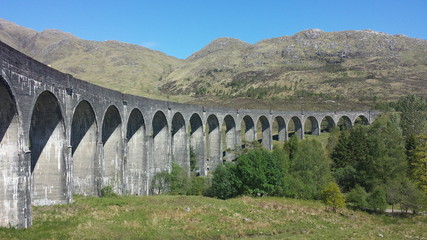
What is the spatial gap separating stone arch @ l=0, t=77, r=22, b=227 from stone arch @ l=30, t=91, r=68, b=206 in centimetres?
554

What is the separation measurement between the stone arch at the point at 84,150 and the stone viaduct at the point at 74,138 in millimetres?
77

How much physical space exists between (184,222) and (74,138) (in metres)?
12.7

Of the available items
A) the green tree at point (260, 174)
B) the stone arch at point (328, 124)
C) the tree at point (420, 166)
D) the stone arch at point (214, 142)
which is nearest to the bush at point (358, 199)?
the green tree at point (260, 174)

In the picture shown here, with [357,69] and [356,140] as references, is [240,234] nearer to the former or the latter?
[356,140]

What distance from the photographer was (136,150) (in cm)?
4153

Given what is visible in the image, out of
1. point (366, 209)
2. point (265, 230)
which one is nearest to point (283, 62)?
point (366, 209)

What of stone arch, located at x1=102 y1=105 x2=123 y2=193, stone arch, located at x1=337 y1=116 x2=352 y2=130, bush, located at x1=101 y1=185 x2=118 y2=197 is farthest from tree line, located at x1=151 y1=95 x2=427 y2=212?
stone arch, located at x1=337 y1=116 x2=352 y2=130

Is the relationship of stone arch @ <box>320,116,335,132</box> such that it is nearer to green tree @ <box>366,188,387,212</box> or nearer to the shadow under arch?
the shadow under arch

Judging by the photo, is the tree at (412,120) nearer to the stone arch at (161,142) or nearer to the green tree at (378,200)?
the green tree at (378,200)

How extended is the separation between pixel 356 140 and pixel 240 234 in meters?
38.4

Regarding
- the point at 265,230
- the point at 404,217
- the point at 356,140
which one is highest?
the point at 356,140

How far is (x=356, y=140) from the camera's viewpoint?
55531 mm

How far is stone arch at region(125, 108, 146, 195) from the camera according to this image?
4062 cm

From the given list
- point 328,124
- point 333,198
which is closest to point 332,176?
point 333,198
